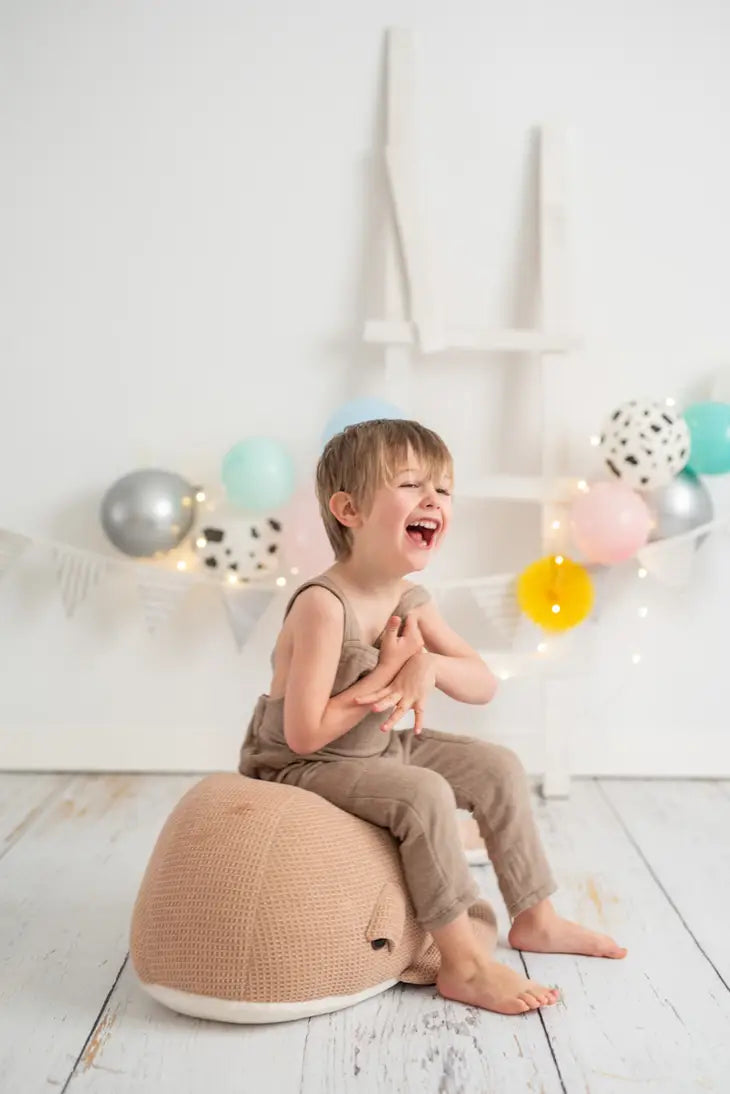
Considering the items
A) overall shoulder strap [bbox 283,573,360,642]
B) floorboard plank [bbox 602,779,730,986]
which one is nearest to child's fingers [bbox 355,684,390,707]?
overall shoulder strap [bbox 283,573,360,642]

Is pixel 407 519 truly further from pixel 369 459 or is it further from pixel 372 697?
pixel 372 697

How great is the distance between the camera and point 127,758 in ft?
9.57

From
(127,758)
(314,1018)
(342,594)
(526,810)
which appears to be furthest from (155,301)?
(314,1018)

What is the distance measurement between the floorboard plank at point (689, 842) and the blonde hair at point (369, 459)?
0.85 meters

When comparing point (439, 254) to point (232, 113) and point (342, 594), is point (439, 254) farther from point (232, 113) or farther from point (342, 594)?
point (342, 594)

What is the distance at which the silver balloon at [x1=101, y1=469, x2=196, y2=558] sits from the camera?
8.68 feet

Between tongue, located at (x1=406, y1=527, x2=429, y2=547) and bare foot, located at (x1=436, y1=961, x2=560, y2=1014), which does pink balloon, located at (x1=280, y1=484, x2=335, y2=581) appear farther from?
bare foot, located at (x1=436, y1=961, x2=560, y2=1014)

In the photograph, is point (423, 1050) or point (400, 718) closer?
point (423, 1050)

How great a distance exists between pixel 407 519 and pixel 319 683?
271mm

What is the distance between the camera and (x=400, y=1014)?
1.65m

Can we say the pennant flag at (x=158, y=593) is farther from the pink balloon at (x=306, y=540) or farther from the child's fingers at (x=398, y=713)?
the child's fingers at (x=398, y=713)

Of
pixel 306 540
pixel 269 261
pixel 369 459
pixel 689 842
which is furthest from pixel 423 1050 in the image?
pixel 269 261

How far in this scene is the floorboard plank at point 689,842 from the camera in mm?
2000

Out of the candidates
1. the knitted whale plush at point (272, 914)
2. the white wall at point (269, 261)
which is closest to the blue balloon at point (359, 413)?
the white wall at point (269, 261)
